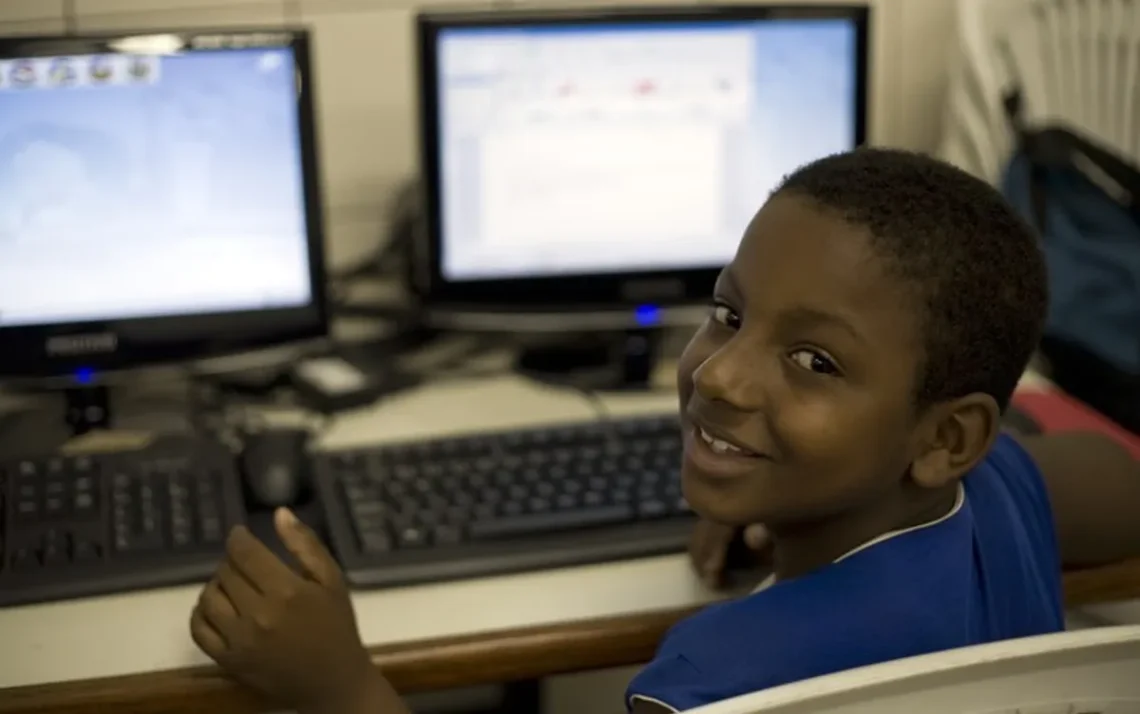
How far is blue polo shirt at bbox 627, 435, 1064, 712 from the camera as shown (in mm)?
823

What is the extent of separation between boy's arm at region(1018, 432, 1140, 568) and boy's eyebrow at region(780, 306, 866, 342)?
36 cm

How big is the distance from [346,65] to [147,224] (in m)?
0.34

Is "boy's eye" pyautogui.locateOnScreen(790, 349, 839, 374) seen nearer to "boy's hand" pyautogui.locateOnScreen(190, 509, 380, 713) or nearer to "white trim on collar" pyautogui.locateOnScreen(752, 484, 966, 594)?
"white trim on collar" pyautogui.locateOnScreen(752, 484, 966, 594)

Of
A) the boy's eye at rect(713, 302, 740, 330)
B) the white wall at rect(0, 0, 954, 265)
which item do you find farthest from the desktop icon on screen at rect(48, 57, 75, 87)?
the boy's eye at rect(713, 302, 740, 330)

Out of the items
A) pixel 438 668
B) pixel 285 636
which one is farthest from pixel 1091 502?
pixel 285 636

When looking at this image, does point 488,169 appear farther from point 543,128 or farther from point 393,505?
point 393,505

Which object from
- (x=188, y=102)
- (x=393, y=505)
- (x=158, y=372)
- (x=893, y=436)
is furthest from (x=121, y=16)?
(x=893, y=436)

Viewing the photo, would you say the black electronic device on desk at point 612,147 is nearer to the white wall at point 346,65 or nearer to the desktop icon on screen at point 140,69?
the white wall at point 346,65

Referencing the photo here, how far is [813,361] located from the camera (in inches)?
33.8

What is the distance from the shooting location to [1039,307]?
0.90m

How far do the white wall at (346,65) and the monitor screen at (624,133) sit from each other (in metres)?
0.16

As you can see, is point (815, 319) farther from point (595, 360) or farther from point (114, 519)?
point (595, 360)

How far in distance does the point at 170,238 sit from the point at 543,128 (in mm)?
404

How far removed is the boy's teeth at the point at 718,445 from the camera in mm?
892
